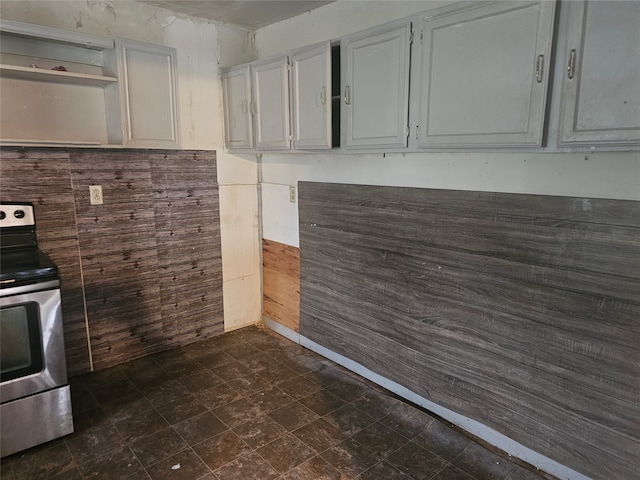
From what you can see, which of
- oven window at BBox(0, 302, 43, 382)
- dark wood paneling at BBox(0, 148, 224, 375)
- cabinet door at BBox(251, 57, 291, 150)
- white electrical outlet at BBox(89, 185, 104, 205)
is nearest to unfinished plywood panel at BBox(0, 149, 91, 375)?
dark wood paneling at BBox(0, 148, 224, 375)

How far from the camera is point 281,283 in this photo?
3498 mm

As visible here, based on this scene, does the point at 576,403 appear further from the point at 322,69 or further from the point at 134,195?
the point at 134,195

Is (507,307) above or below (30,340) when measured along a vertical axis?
above

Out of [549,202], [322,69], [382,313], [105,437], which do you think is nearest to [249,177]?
[322,69]

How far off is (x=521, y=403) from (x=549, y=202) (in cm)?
98

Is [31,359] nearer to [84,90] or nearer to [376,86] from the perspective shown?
[84,90]

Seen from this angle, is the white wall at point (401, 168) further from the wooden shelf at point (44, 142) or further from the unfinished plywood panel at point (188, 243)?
the wooden shelf at point (44, 142)

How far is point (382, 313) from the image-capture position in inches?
105

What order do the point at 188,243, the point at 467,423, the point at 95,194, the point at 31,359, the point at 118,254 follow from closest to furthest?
the point at 31,359 → the point at 467,423 → the point at 95,194 → the point at 118,254 → the point at 188,243

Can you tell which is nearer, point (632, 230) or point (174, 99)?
point (632, 230)

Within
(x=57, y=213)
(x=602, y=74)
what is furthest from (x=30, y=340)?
(x=602, y=74)

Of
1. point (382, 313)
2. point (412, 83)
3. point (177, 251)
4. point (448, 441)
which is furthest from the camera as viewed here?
point (177, 251)

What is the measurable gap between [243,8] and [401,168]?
1.57 meters

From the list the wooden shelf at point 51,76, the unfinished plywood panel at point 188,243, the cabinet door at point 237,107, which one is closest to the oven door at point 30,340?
the unfinished plywood panel at point 188,243
